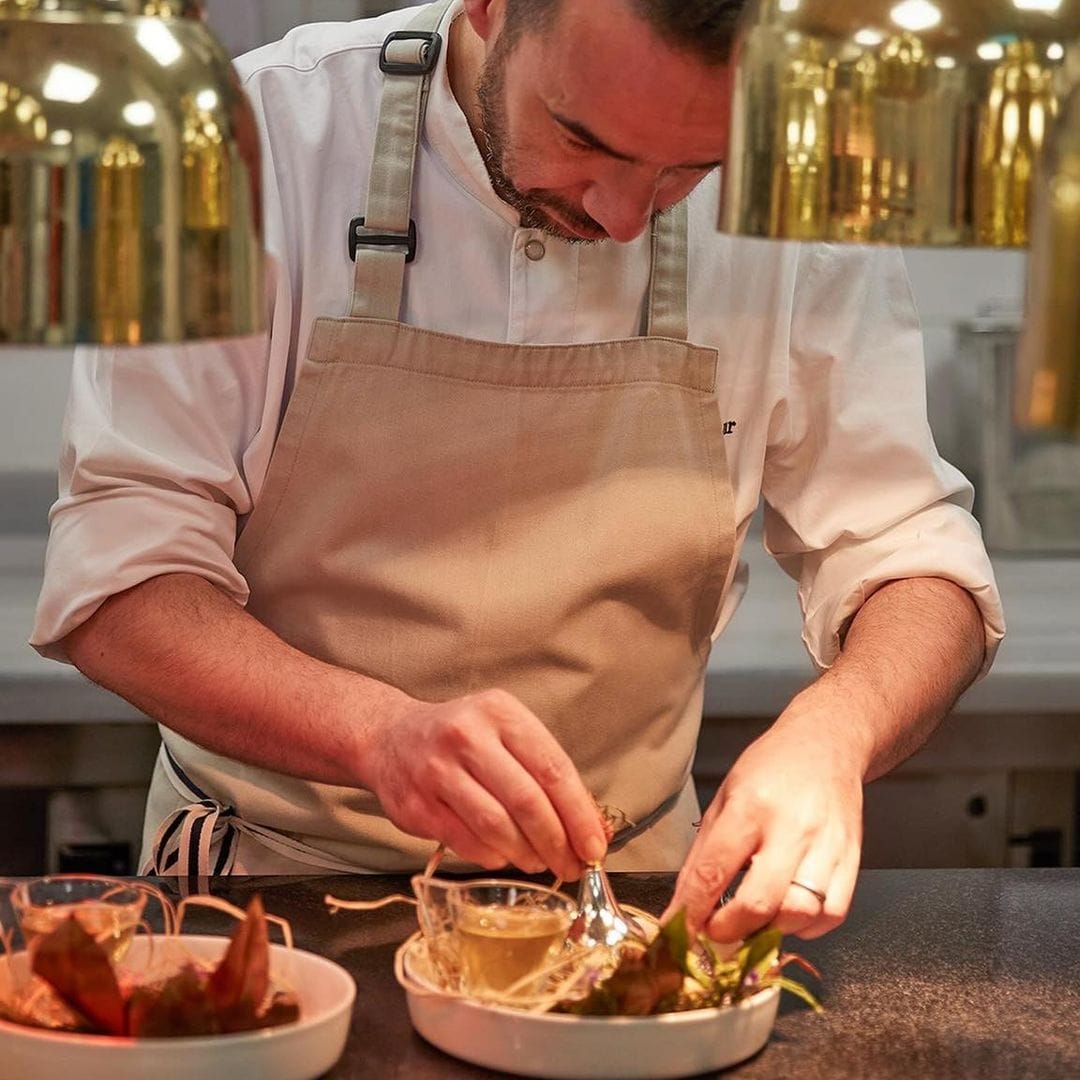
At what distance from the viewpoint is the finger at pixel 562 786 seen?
56.6 inches

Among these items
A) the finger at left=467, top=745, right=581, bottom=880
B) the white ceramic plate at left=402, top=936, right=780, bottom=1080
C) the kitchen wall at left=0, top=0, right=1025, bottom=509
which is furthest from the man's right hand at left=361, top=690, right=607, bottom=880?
the kitchen wall at left=0, top=0, right=1025, bottom=509

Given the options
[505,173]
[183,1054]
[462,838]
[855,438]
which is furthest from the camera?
[855,438]

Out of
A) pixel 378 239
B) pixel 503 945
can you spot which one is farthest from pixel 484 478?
pixel 503 945

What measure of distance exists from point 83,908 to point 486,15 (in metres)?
0.91

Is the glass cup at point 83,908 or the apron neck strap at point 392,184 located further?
the apron neck strap at point 392,184

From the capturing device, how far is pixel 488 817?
4.73 feet

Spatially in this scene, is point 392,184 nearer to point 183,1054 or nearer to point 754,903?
point 754,903

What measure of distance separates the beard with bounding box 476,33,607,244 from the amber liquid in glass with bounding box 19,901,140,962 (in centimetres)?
77

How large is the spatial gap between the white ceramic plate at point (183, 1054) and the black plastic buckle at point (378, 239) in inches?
33.4

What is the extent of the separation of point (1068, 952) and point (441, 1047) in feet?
1.86

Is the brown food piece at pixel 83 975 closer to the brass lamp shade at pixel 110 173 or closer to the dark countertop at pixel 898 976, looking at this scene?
the dark countertop at pixel 898 976

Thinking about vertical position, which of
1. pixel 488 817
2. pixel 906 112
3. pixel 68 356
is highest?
pixel 906 112

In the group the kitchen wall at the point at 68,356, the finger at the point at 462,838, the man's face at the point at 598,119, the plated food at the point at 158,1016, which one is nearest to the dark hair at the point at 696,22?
the man's face at the point at 598,119

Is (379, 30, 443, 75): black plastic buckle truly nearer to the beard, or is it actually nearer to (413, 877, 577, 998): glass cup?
the beard
